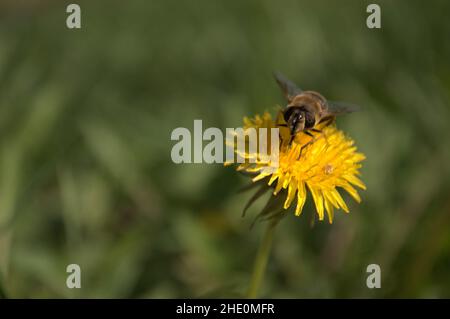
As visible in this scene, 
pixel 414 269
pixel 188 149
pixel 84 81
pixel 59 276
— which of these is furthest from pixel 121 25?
pixel 414 269

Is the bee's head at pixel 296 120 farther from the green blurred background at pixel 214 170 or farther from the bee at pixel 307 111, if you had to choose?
the green blurred background at pixel 214 170

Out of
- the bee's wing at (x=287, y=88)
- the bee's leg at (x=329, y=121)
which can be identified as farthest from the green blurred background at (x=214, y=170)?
the bee's leg at (x=329, y=121)

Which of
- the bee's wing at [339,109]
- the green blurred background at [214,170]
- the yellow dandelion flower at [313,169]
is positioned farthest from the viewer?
the green blurred background at [214,170]

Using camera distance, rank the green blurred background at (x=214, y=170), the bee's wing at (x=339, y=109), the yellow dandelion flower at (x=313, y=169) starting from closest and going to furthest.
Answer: the yellow dandelion flower at (x=313, y=169), the bee's wing at (x=339, y=109), the green blurred background at (x=214, y=170)

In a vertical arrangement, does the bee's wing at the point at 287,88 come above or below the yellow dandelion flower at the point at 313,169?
above

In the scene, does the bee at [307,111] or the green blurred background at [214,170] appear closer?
the bee at [307,111]

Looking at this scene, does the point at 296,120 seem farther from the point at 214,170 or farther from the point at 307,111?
the point at 214,170

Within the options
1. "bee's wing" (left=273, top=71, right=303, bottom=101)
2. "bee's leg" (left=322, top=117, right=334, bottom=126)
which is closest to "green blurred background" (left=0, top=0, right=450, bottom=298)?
"bee's wing" (left=273, top=71, right=303, bottom=101)
